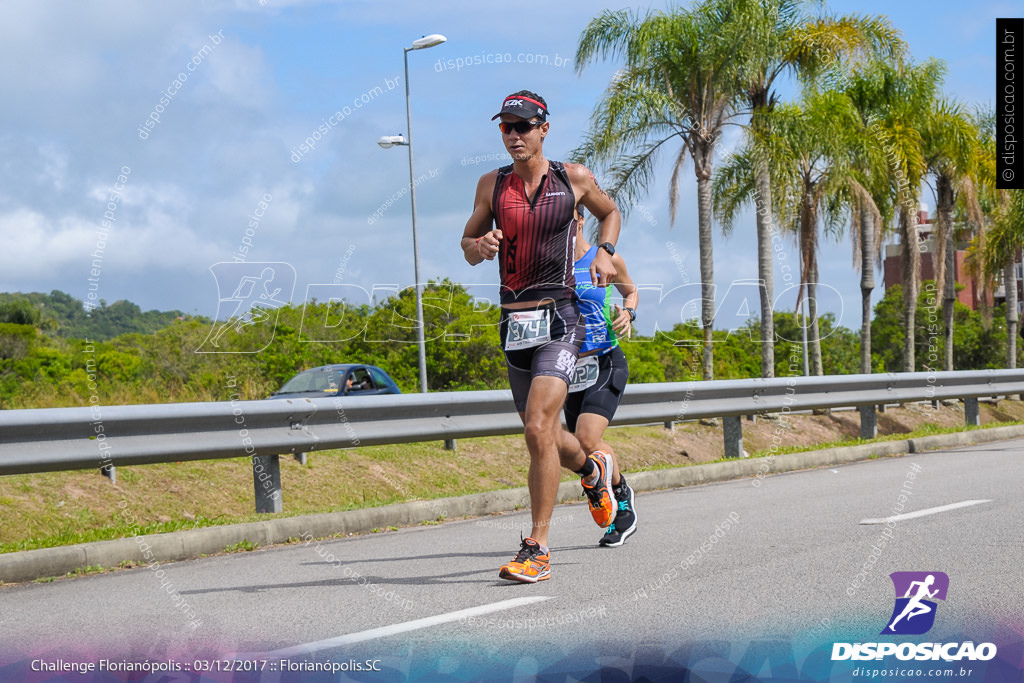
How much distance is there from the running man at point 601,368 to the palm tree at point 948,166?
2564cm

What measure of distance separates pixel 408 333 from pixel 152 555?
1049 inches

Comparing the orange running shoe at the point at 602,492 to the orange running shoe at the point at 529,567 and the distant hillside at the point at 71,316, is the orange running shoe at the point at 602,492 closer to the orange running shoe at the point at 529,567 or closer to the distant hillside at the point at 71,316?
the orange running shoe at the point at 529,567

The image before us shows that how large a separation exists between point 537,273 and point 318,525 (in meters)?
2.83

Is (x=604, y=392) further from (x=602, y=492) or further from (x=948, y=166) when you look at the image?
(x=948, y=166)

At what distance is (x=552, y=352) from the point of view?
5297 millimetres

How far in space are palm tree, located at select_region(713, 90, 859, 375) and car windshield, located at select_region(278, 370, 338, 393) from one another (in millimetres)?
9951

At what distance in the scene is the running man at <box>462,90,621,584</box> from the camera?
203 inches

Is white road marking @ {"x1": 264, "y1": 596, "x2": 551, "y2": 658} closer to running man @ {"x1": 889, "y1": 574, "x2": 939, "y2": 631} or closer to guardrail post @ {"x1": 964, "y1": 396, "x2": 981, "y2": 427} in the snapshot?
running man @ {"x1": 889, "y1": 574, "x2": 939, "y2": 631}

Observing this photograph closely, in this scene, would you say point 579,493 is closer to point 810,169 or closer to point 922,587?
point 922,587

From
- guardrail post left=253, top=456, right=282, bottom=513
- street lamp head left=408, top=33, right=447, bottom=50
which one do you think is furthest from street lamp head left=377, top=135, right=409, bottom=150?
guardrail post left=253, top=456, right=282, bottom=513

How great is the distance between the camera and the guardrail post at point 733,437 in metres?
12.1

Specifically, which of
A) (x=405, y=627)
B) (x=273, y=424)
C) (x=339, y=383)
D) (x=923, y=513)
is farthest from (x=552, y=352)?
(x=339, y=383)

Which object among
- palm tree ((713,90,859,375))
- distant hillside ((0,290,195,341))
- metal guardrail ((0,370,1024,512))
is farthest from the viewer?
distant hillside ((0,290,195,341))

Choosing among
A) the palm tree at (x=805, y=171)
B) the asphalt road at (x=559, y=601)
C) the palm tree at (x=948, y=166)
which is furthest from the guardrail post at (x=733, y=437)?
the palm tree at (x=948, y=166)
